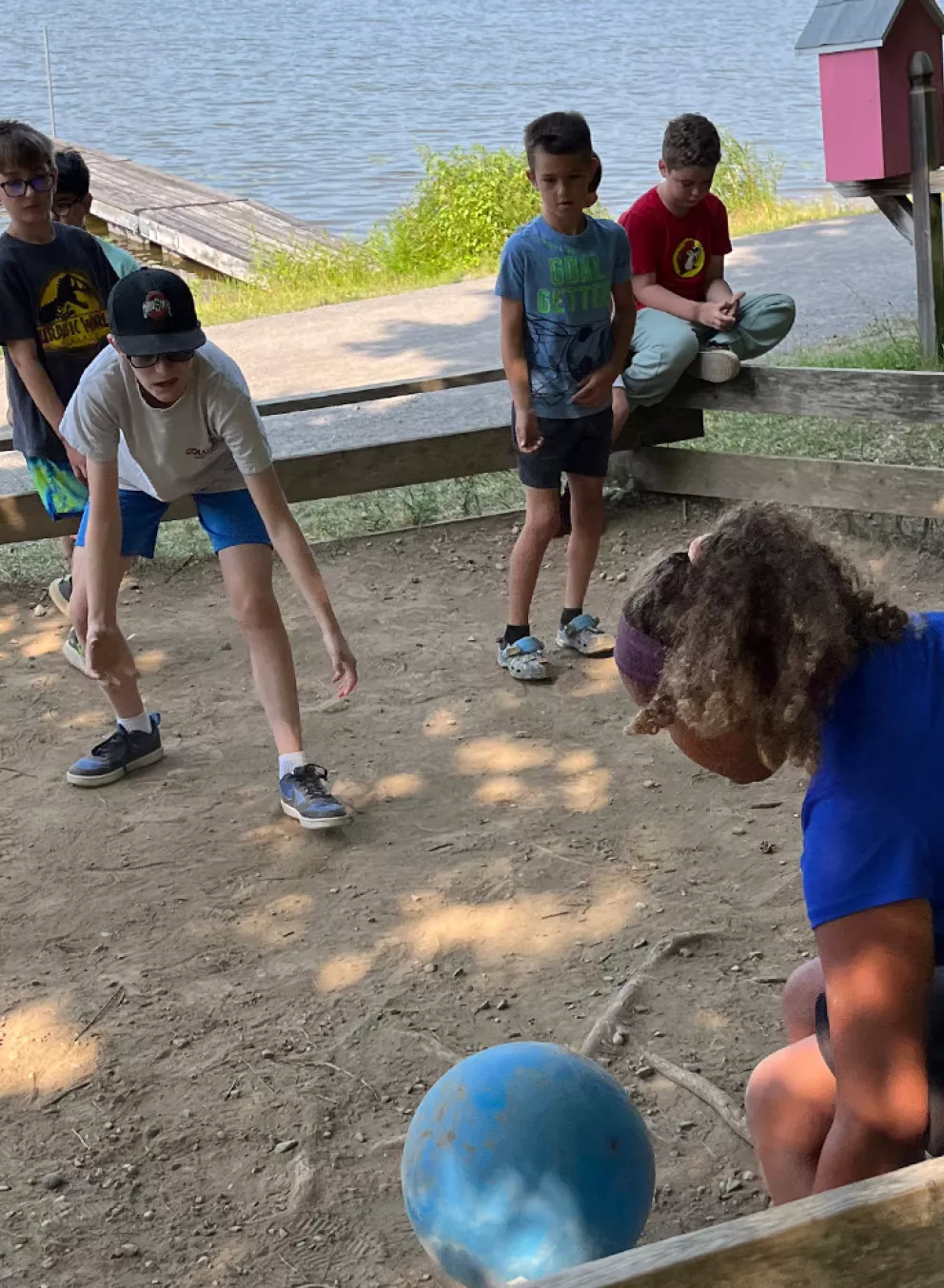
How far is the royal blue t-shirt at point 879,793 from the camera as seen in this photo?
1723 mm

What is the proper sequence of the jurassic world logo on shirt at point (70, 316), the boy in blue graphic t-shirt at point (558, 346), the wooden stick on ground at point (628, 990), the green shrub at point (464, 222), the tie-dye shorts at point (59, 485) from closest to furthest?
the wooden stick on ground at point (628, 990) < the boy in blue graphic t-shirt at point (558, 346) < the jurassic world logo on shirt at point (70, 316) < the tie-dye shorts at point (59, 485) < the green shrub at point (464, 222)

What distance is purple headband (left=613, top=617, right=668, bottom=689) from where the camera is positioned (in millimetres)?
1842

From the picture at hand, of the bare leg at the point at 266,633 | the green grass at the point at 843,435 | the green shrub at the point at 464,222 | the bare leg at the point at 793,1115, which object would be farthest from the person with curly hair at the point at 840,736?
the green shrub at the point at 464,222

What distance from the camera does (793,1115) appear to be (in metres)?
2.15

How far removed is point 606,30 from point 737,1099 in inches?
2048

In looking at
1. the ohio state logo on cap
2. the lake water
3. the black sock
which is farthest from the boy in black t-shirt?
the lake water

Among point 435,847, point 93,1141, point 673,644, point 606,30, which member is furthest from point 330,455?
point 606,30

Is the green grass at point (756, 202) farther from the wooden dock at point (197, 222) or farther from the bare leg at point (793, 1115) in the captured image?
the bare leg at point (793, 1115)

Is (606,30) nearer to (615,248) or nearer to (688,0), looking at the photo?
(688,0)

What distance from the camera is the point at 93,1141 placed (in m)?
2.93

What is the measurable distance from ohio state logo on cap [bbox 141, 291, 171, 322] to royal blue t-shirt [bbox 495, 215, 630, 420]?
4.75 feet

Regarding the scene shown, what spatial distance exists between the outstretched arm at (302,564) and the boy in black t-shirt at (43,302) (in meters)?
1.10

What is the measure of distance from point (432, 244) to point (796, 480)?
9.34 meters

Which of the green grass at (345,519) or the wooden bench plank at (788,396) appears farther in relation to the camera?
Result: the green grass at (345,519)
